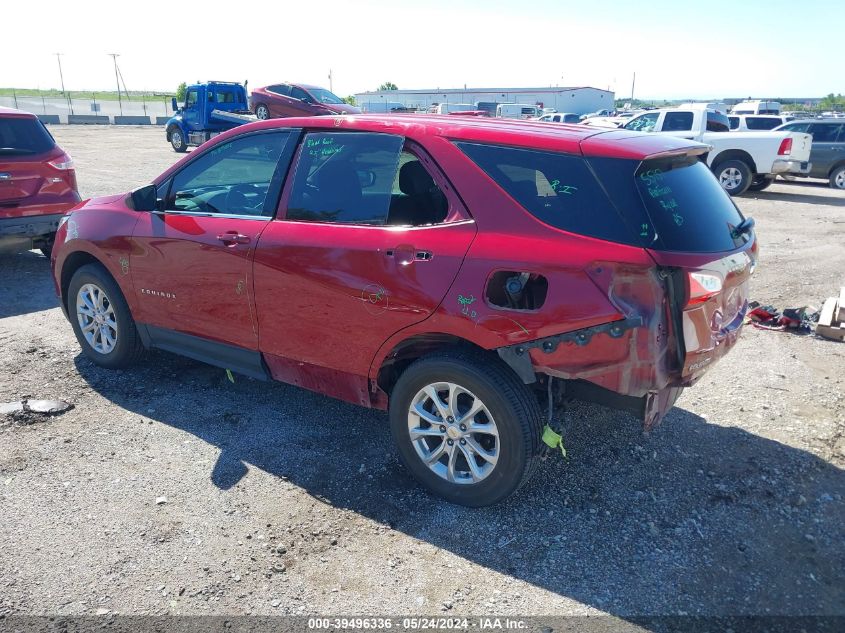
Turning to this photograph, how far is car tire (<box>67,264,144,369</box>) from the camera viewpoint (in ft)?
16.0

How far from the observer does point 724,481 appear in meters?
3.74

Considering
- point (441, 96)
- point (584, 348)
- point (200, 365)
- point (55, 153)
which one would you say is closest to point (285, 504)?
point (584, 348)

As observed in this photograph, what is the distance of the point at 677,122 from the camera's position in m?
15.9

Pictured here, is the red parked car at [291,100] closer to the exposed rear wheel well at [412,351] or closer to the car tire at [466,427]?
the exposed rear wheel well at [412,351]

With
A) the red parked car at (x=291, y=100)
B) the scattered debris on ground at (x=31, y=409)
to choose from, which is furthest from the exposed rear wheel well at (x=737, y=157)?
Result: the scattered debris on ground at (x=31, y=409)

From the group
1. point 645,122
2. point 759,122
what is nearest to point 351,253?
point 645,122

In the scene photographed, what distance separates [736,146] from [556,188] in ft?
45.0

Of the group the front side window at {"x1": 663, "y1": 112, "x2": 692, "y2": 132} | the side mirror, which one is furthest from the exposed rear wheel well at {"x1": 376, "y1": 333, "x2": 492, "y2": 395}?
the front side window at {"x1": 663, "y1": 112, "x2": 692, "y2": 132}

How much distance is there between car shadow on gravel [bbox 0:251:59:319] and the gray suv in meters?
17.3

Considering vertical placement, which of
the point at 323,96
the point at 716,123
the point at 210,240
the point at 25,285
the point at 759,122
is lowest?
the point at 25,285

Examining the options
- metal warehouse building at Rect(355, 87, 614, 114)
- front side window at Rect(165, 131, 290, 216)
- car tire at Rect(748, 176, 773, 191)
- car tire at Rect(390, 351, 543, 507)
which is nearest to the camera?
car tire at Rect(390, 351, 543, 507)

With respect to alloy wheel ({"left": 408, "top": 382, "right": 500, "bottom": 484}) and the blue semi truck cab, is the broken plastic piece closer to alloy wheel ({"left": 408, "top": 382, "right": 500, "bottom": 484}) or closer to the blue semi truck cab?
alloy wheel ({"left": 408, "top": 382, "right": 500, "bottom": 484})

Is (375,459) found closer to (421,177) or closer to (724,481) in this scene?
(421,177)

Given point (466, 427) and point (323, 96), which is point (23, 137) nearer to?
point (466, 427)
